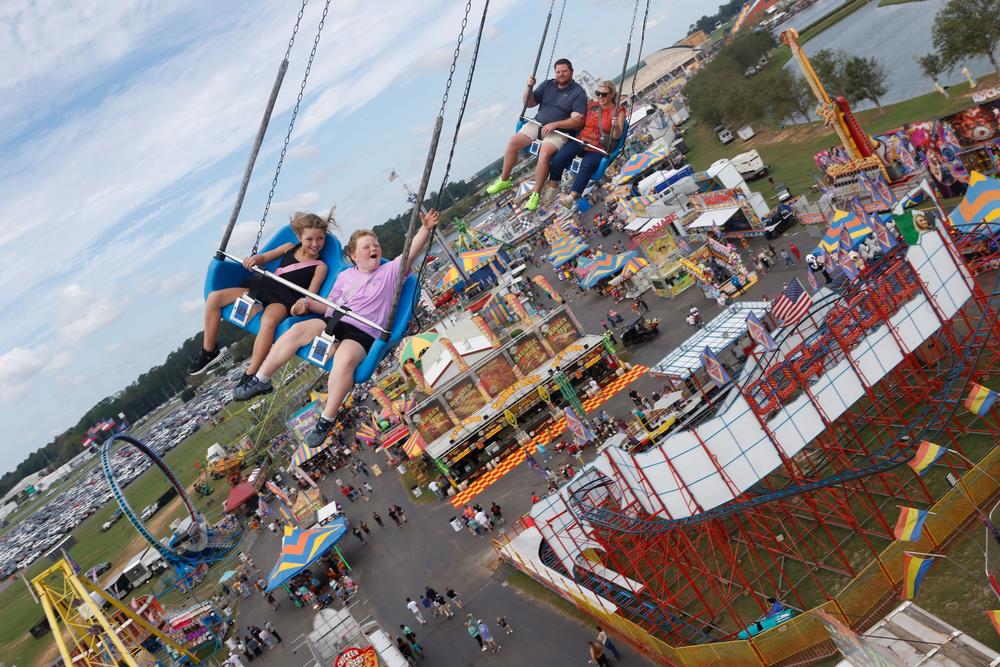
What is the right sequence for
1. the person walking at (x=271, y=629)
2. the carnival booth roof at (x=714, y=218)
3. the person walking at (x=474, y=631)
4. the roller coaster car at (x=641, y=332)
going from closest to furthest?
the person walking at (x=474, y=631) < the person walking at (x=271, y=629) < the roller coaster car at (x=641, y=332) < the carnival booth roof at (x=714, y=218)

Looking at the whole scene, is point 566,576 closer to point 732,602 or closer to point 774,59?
point 732,602

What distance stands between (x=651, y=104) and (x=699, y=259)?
85473 millimetres

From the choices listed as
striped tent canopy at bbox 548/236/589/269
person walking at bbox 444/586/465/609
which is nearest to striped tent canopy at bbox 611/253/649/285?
striped tent canopy at bbox 548/236/589/269

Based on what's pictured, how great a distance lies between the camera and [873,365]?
17359 mm

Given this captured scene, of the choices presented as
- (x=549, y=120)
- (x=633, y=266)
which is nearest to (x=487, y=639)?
(x=549, y=120)

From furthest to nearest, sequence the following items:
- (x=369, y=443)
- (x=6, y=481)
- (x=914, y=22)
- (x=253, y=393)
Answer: (x=6, y=481)
(x=914, y=22)
(x=369, y=443)
(x=253, y=393)

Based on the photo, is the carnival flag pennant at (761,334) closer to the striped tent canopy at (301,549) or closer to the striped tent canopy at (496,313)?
the striped tent canopy at (496,313)

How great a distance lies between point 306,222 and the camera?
8.34 meters

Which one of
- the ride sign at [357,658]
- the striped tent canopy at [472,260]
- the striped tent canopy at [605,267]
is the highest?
the striped tent canopy at [472,260]

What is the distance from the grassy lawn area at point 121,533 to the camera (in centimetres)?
Answer: 4867

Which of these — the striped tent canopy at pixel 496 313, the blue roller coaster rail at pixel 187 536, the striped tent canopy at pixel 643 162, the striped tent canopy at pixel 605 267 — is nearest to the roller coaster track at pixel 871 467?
the striped tent canopy at pixel 496 313

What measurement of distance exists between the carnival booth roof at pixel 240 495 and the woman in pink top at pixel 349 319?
47.2 m

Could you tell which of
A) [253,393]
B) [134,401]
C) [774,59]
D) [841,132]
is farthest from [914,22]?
[134,401]

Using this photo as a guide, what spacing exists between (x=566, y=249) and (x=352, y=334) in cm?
4978
